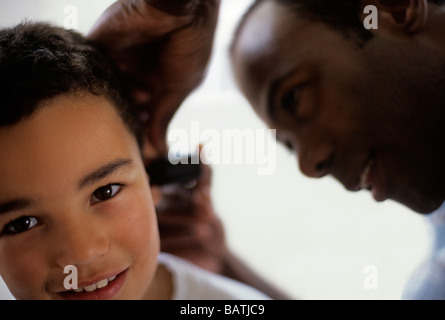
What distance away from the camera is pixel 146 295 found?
2.34 ft

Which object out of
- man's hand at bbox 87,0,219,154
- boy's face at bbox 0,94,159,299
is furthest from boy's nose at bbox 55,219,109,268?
man's hand at bbox 87,0,219,154

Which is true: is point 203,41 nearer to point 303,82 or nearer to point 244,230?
point 303,82

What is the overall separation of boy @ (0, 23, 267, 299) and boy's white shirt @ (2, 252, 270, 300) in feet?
0.51

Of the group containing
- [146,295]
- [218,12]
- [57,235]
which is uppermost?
[218,12]

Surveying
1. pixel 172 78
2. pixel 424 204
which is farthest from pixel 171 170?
pixel 424 204

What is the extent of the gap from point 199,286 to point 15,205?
36cm

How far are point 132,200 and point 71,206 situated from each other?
0.09 m

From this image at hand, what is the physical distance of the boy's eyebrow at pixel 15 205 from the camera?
51 cm

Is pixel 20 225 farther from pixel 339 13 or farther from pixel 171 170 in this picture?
pixel 339 13

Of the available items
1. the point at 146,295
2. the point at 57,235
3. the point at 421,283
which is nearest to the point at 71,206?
the point at 57,235

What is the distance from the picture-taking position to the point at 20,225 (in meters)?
0.54

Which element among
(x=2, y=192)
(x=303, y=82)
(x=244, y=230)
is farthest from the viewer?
(x=244, y=230)

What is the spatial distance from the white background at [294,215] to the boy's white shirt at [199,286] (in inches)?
2.5

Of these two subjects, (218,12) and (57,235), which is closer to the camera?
(57,235)
